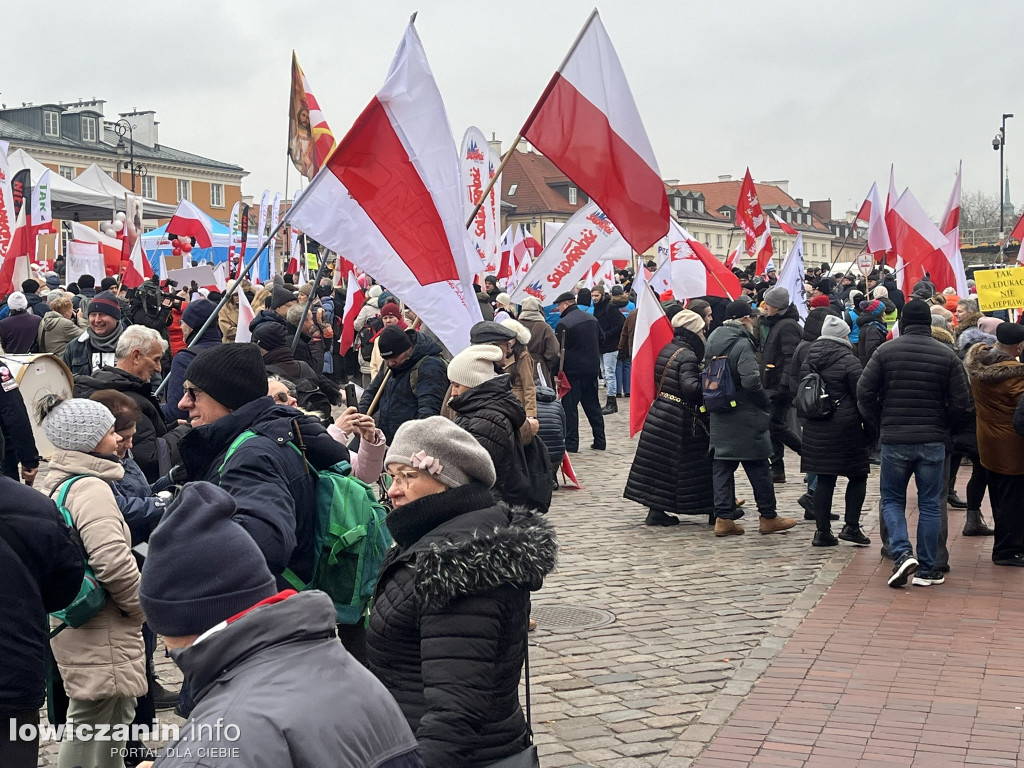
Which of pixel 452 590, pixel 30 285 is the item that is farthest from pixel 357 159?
pixel 30 285

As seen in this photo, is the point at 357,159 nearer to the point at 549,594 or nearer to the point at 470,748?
the point at 549,594

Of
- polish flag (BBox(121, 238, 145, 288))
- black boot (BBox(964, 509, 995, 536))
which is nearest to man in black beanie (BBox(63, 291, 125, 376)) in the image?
black boot (BBox(964, 509, 995, 536))

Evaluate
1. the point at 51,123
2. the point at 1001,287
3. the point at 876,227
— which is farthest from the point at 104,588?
the point at 51,123

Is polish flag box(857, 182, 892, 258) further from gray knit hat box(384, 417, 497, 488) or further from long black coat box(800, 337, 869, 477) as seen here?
gray knit hat box(384, 417, 497, 488)

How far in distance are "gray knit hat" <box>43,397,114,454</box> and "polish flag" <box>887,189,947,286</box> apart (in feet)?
55.1

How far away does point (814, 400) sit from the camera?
10.0m

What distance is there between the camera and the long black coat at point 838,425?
1005cm

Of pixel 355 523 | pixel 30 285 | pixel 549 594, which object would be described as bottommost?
pixel 549 594

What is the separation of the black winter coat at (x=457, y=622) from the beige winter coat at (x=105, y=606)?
1583 millimetres

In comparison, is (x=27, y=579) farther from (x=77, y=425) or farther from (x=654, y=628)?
(x=654, y=628)

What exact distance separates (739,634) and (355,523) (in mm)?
3972

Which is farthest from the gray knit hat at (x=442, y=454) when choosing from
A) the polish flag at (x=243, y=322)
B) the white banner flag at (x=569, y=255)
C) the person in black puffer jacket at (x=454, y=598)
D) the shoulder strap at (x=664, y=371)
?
the white banner flag at (x=569, y=255)

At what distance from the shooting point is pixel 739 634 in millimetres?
7852

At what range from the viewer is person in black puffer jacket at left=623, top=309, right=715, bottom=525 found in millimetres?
11047
